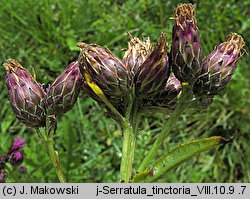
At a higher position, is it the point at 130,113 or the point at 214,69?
the point at 214,69

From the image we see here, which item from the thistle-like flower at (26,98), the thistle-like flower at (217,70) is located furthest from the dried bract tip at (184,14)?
the thistle-like flower at (26,98)

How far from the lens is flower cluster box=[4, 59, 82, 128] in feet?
4.31

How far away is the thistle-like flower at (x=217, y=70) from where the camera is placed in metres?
1.27

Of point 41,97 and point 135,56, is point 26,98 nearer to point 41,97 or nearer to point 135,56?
point 41,97

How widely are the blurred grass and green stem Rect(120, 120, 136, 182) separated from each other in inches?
72.8

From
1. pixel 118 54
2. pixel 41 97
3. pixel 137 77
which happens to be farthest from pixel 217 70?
pixel 118 54

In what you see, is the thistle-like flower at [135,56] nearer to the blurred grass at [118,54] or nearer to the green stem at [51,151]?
the green stem at [51,151]

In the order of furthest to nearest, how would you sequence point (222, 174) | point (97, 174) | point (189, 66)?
1. point (222, 174)
2. point (97, 174)
3. point (189, 66)

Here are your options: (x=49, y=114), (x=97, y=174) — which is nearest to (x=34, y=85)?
(x=49, y=114)

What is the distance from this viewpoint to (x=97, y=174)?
317cm

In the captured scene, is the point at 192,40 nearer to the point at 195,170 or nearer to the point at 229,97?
the point at 195,170

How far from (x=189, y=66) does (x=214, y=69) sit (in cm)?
8

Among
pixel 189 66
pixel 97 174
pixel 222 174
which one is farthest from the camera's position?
pixel 222 174

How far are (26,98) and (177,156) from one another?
1.40 ft
